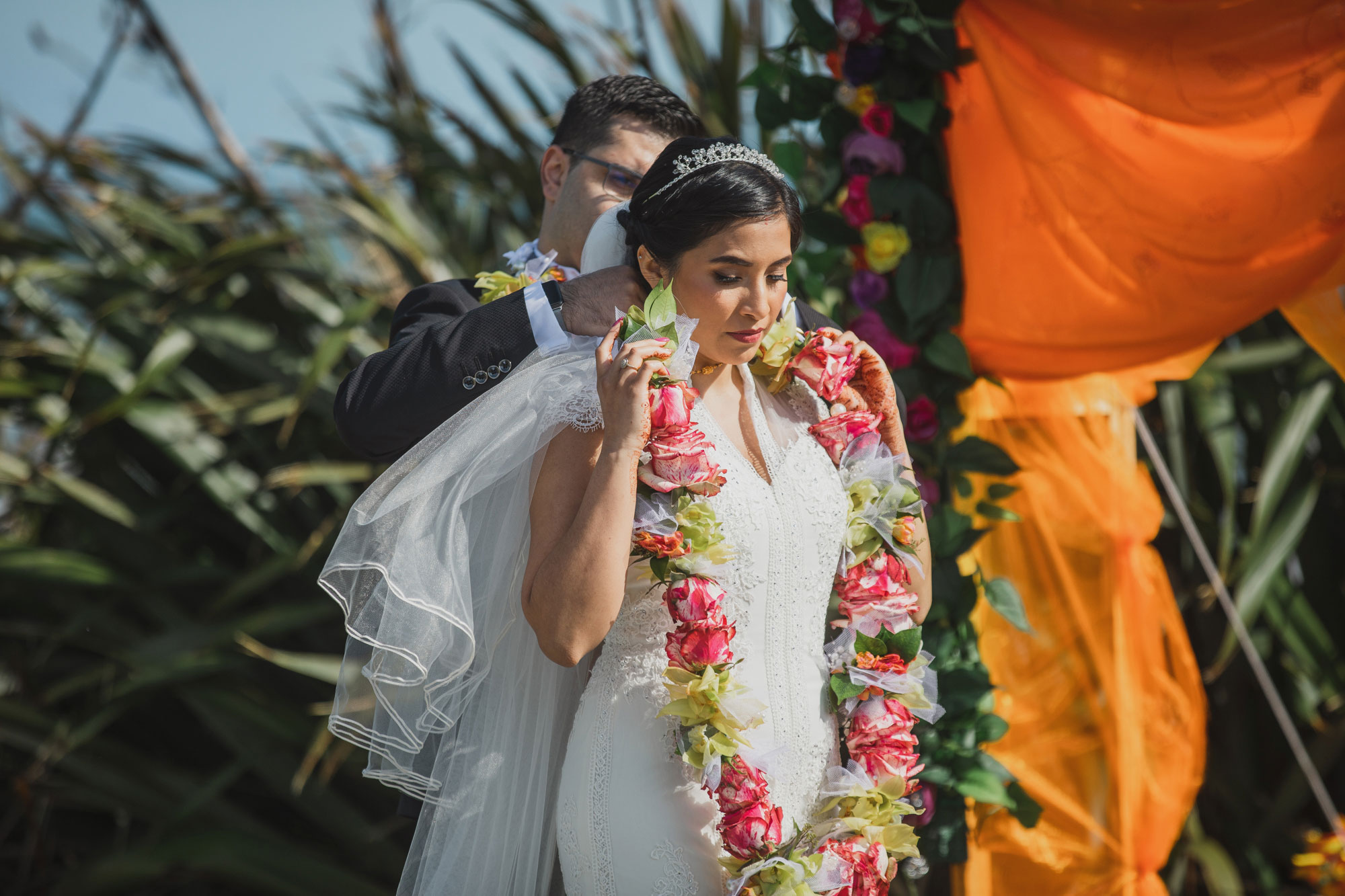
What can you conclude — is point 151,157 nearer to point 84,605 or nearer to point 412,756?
point 84,605

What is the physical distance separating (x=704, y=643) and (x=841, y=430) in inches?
20.9

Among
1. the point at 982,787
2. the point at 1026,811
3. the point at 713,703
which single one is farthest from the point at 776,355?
the point at 1026,811

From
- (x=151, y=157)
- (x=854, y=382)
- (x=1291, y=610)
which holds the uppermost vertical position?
(x=151, y=157)

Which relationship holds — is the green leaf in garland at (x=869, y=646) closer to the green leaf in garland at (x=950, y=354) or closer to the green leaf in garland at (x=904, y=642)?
the green leaf in garland at (x=904, y=642)

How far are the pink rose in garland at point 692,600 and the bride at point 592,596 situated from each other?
7 cm

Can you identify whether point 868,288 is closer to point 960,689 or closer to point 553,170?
point 553,170

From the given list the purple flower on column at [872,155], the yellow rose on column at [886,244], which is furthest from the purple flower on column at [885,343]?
the purple flower on column at [872,155]

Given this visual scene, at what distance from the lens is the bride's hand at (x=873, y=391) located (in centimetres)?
214

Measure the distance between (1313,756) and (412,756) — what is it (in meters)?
3.48

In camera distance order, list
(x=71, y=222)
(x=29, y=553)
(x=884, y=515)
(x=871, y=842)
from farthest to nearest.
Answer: (x=71, y=222)
(x=29, y=553)
(x=884, y=515)
(x=871, y=842)

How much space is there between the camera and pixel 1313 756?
13.0 ft

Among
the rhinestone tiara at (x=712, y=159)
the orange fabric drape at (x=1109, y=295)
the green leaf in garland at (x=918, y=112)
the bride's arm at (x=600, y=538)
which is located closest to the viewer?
the bride's arm at (x=600, y=538)

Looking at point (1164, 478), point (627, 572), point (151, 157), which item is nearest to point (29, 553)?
point (151, 157)

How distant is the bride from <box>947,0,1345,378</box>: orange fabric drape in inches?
33.8
